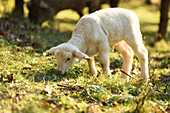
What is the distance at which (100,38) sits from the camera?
5770 mm

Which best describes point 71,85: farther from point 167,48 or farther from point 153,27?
point 153,27

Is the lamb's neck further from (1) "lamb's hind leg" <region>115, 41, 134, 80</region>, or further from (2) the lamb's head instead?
(1) "lamb's hind leg" <region>115, 41, 134, 80</region>

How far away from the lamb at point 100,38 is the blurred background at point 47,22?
174 cm

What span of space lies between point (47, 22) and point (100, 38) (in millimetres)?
6200

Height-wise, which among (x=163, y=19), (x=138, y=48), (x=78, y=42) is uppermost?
(x=78, y=42)

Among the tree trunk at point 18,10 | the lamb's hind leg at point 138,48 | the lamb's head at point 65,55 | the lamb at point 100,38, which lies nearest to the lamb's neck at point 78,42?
the lamb at point 100,38

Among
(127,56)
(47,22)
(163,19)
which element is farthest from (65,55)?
(163,19)

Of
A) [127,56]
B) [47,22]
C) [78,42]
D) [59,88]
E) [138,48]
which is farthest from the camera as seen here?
[47,22]

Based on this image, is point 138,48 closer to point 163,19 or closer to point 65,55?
point 65,55

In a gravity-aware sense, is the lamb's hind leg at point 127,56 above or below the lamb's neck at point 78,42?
below

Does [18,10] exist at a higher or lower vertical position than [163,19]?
higher

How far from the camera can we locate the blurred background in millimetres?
8641

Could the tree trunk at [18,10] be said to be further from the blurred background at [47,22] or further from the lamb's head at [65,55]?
the lamb's head at [65,55]

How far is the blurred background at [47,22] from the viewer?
8.64m
